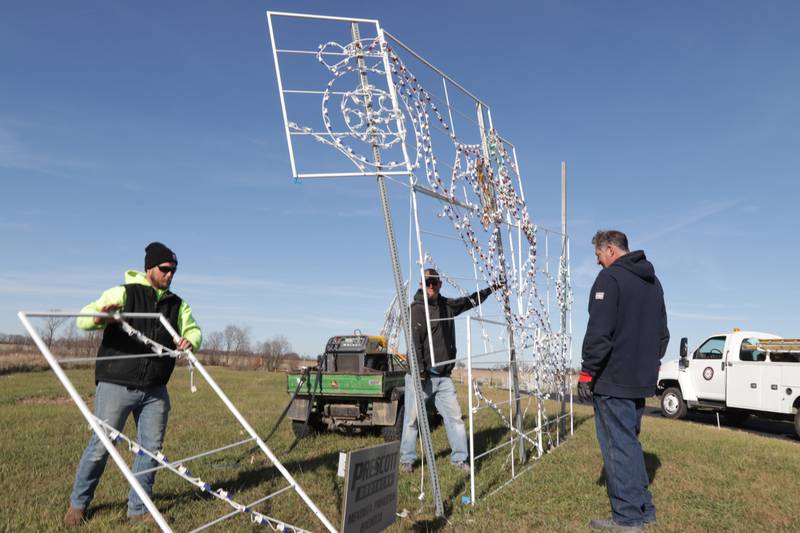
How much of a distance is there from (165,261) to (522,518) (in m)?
3.36

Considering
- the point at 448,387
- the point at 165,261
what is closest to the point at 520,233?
the point at 448,387

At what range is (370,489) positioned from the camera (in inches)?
129

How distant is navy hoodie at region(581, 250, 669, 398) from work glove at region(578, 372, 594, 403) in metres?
0.04

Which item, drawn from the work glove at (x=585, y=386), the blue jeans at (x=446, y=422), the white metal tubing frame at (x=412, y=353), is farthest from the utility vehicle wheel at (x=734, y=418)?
the white metal tubing frame at (x=412, y=353)

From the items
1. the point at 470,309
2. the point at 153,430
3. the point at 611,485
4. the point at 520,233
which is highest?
the point at 520,233

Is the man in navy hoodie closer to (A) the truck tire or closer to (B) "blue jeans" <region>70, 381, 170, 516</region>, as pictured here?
(B) "blue jeans" <region>70, 381, 170, 516</region>

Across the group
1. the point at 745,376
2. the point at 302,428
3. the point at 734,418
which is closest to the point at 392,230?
the point at 302,428

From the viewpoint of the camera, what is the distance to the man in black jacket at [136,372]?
13.8 feet

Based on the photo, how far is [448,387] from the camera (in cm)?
616

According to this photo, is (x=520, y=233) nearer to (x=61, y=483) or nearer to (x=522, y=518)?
(x=522, y=518)

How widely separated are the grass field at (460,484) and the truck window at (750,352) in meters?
3.64

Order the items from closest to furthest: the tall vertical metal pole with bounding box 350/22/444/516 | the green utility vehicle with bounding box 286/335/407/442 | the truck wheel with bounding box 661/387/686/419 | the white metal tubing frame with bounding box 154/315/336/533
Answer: the white metal tubing frame with bounding box 154/315/336/533, the tall vertical metal pole with bounding box 350/22/444/516, the green utility vehicle with bounding box 286/335/407/442, the truck wheel with bounding box 661/387/686/419

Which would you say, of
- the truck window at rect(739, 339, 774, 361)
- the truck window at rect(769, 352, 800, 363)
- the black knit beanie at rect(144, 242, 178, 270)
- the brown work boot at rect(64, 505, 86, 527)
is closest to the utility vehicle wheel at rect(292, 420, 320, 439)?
the brown work boot at rect(64, 505, 86, 527)

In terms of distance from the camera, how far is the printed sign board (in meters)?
3.03
